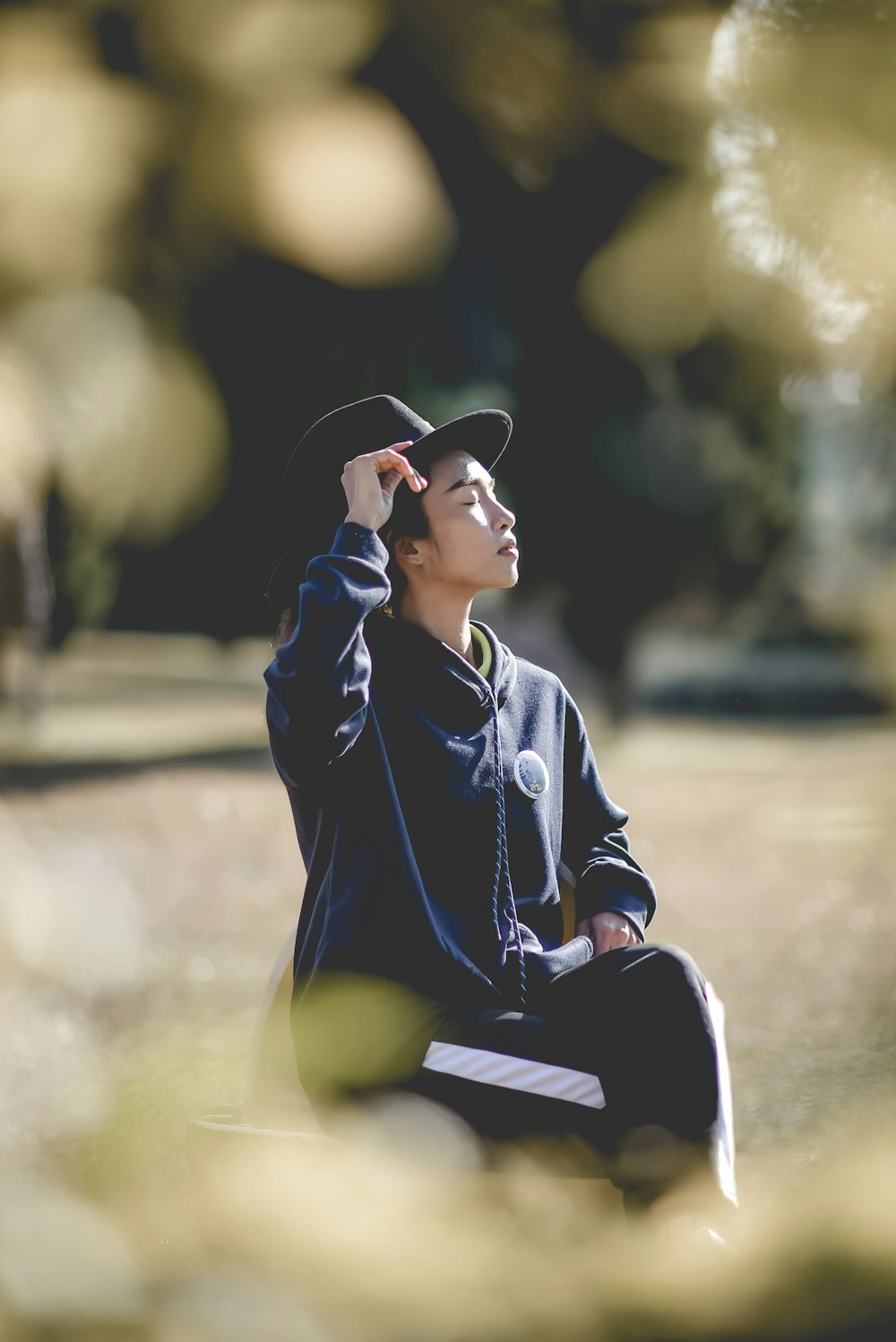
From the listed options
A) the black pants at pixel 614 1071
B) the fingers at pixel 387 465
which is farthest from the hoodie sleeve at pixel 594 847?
the fingers at pixel 387 465

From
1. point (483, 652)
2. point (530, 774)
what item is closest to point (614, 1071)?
point (530, 774)

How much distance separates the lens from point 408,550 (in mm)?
1456

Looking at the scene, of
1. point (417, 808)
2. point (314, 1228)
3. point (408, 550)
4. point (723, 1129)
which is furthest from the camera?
point (408, 550)

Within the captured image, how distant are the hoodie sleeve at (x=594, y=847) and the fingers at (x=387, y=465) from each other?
1.18 ft

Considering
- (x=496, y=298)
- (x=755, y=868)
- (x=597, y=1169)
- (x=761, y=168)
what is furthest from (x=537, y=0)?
(x=755, y=868)

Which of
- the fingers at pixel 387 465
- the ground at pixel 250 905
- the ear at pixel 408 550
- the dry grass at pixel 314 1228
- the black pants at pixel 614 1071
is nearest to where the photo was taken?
the dry grass at pixel 314 1228

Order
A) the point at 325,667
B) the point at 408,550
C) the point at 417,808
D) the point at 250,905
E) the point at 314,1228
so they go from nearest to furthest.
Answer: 1. the point at 314,1228
2. the point at 325,667
3. the point at 417,808
4. the point at 408,550
5. the point at 250,905

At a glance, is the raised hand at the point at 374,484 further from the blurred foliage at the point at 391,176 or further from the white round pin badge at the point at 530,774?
the white round pin badge at the point at 530,774

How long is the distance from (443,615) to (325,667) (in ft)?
0.94

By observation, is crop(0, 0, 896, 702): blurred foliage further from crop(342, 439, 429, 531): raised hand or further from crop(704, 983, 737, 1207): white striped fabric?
crop(704, 983, 737, 1207): white striped fabric

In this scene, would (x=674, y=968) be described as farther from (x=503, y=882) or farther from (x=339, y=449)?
(x=339, y=449)

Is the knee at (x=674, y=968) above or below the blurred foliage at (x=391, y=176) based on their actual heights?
below

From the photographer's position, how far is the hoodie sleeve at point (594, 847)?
1454 millimetres

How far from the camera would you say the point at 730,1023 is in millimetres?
2764
